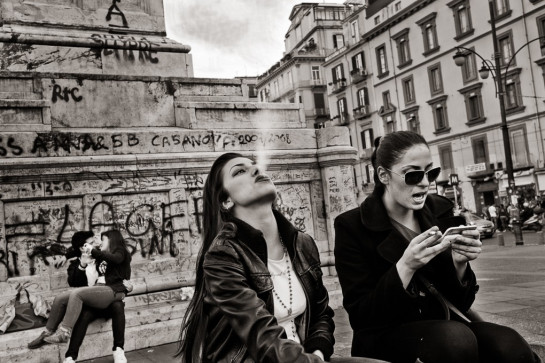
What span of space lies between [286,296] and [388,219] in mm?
733

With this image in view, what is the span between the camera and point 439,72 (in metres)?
41.4

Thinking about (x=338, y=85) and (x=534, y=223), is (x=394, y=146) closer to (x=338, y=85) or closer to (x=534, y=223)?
(x=534, y=223)

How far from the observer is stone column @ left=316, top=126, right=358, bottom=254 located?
7910 millimetres

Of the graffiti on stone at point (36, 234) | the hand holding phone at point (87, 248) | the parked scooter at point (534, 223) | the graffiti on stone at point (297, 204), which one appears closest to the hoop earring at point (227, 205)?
the hand holding phone at point (87, 248)

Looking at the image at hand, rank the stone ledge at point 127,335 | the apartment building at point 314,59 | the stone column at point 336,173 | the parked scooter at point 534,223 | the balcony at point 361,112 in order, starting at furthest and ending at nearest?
the apartment building at point 314,59, the balcony at point 361,112, the parked scooter at point 534,223, the stone column at point 336,173, the stone ledge at point 127,335

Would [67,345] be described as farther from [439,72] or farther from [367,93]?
[367,93]

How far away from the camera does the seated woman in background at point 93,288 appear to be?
530 cm

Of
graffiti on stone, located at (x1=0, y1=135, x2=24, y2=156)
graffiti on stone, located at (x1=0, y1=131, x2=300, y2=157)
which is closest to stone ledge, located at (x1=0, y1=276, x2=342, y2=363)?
graffiti on stone, located at (x1=0, y1=131, x2=300, y2=157)

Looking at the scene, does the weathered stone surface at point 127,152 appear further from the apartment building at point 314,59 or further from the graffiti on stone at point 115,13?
the apartment building at point 314,59

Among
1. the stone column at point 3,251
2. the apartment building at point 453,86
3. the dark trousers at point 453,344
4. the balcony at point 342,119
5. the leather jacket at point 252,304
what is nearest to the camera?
the leather jacket at point 252,304

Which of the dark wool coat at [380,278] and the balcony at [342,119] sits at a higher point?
the balcony at [342,119]

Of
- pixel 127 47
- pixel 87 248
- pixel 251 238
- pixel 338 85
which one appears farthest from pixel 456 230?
pixel 338 85

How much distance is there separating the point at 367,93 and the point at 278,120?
143 feet

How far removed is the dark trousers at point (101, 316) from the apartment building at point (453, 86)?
26118 millimetres
